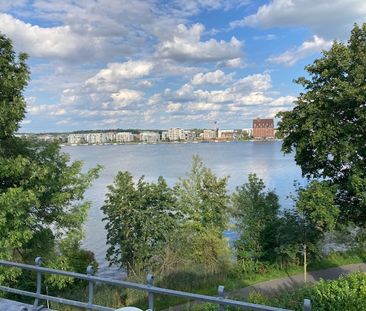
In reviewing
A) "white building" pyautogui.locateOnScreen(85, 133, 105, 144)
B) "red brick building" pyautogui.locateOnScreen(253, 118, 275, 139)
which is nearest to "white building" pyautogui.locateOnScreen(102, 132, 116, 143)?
"white building" pyautogui.locateOnScreen(85, 133, 105, 144)

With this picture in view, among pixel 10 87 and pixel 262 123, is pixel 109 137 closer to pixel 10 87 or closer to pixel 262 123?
pixel 262 123

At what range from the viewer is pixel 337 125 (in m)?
18.8

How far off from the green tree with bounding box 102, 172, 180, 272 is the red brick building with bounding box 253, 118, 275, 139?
118 metres

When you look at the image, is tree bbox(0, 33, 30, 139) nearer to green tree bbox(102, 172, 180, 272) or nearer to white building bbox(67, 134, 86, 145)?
green tree bbox(102, 172, 180, 272)

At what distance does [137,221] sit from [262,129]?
13296cm

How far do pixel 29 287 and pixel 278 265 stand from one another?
1275cm

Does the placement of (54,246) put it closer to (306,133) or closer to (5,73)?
(5,73)

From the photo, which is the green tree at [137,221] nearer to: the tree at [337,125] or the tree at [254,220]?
the tree at [254,220]

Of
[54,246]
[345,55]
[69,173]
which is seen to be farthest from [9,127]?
[345,55]

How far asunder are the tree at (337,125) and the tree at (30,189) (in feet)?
31.0

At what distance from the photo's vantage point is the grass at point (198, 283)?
1672cm

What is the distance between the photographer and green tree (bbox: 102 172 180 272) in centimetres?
2158

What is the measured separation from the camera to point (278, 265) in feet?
78.3

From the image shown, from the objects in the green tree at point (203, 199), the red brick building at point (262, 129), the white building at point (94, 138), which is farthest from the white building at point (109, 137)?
the green tree at point (203, 199)
